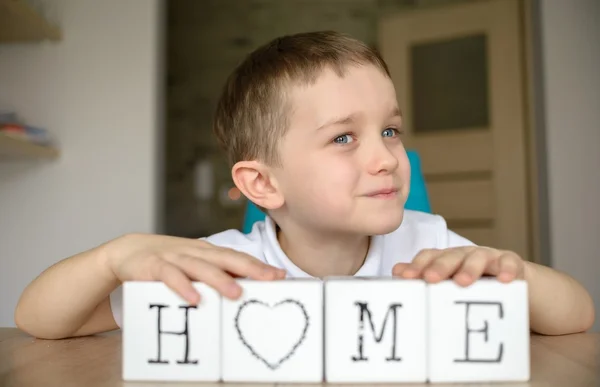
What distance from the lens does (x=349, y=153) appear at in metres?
0.81

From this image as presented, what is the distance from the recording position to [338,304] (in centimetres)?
51

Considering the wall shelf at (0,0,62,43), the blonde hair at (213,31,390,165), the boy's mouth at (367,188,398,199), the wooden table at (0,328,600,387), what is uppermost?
the wall shelf at (0,0,62,43)

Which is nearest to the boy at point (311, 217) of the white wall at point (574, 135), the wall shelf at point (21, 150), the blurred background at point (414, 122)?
the blurred background at point (414, 122)

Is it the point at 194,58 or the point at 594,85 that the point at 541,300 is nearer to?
the point at 594,85

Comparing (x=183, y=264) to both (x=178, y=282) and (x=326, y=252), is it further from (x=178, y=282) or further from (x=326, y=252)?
(x=326, y=252)

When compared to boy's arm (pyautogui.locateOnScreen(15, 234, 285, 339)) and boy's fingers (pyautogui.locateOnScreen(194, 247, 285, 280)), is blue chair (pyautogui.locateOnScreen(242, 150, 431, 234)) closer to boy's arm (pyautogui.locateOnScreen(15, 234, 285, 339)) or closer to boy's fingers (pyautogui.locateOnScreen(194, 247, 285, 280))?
boy's arm (pyautogui.locateOnScreen(15, 234, 285, 339))

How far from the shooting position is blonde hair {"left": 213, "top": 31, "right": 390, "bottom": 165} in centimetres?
90

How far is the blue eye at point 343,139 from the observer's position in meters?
0.83

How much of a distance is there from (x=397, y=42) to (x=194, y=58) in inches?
74.3

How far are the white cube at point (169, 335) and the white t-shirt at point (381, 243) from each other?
16.5 inches

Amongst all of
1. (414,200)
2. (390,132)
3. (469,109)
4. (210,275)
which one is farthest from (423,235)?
(469,109)

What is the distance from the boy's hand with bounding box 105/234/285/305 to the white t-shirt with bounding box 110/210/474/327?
296 mm

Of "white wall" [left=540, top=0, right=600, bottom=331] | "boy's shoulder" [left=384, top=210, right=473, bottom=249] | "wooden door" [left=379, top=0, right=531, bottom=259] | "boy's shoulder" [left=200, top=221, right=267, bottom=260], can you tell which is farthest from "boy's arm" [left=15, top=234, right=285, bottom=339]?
"wooden door" [left=379, top=0, right=531, bottom=259]

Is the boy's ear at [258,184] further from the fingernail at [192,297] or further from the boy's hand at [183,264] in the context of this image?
the fingernail at [192,297]
